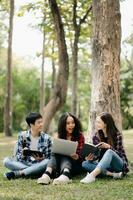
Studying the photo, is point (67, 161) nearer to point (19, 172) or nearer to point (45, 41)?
point (19, 172)

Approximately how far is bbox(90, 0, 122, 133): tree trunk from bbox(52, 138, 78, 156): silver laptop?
6.25 ft

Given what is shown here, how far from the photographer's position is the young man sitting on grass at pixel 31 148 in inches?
296

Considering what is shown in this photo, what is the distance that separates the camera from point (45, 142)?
7691 millimetres

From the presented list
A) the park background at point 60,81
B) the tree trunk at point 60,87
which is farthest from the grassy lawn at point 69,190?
the tree trunk at point 60,87

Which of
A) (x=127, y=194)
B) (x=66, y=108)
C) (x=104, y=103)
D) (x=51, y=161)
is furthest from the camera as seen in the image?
(x=66, y=108)

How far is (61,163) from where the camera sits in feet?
24.5

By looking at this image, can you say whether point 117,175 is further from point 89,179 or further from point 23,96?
point 23,96

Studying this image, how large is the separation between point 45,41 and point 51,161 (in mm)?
20461

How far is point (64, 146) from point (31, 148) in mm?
598

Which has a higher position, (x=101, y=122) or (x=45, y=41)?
(x=45, y=41)

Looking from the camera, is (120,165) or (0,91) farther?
(0,91)

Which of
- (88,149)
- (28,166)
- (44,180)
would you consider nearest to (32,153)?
(28,166)

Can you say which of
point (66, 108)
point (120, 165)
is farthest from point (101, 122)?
point (66, 108)

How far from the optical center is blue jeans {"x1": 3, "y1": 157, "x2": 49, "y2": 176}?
7449 mm
